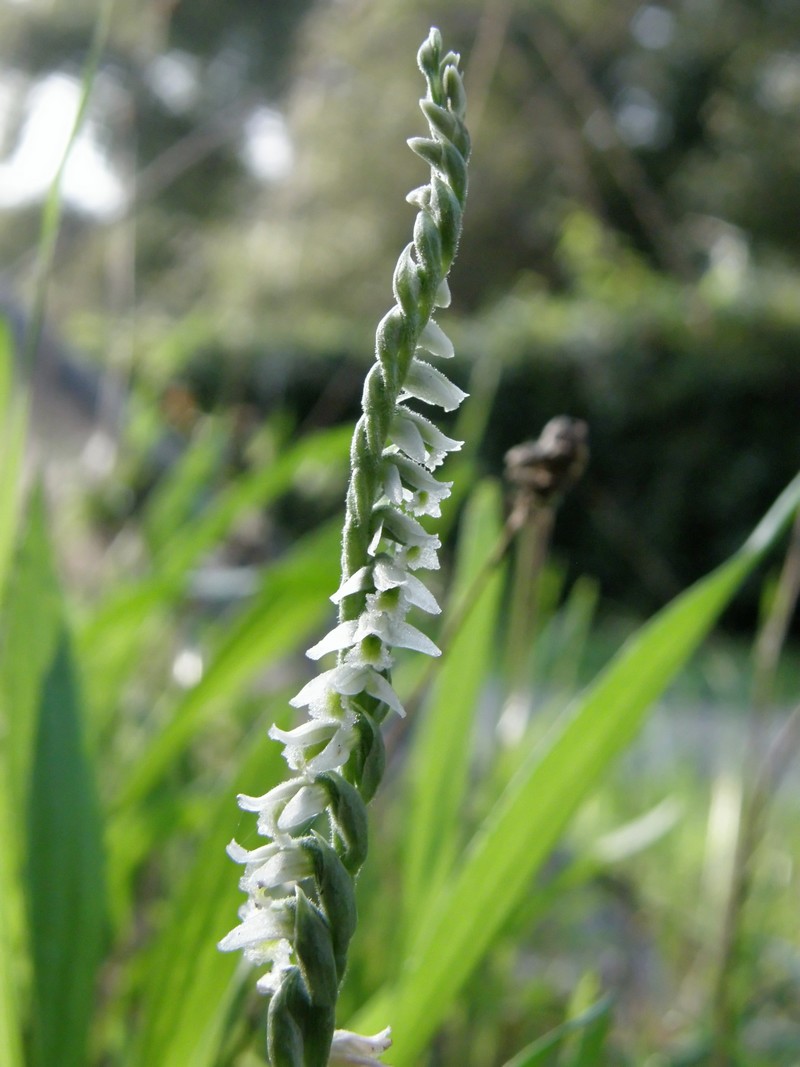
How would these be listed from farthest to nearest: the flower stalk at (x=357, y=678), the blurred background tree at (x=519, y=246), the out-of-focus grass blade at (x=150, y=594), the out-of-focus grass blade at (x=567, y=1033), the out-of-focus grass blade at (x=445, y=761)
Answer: the blurred background tree at (x=519, y=246), the out-of-focus grass blade at (x=150, y=594), the out-of-focus grass blade at (x=445, y=761), the out-of-focus grass blade at (x=567, y=1033), the flower stalk at (x=357, y=678)

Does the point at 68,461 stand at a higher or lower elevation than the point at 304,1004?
higher

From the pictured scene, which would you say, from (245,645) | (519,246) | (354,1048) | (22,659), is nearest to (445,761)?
(245,645)

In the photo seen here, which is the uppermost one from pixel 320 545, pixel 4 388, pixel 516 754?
pixel 4 388

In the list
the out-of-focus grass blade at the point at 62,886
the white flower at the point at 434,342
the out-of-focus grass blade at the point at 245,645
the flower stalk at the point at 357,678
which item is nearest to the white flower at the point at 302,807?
the flower stalk at the point at 357,678

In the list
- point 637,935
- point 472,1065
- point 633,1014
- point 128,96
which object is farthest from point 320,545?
point 637,935

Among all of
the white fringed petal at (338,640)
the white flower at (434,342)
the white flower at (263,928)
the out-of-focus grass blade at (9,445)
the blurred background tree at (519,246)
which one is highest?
the blurred background tree at (519,246)

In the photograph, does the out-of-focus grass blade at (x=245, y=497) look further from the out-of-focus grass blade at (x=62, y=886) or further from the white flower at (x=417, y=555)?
the white flower at (x=417, y=555)

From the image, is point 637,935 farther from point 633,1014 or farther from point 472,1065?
point 472,1065

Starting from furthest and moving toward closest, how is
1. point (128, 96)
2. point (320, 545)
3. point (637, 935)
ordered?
point (637, 935) → point (128, 96) → point (320, 545)
